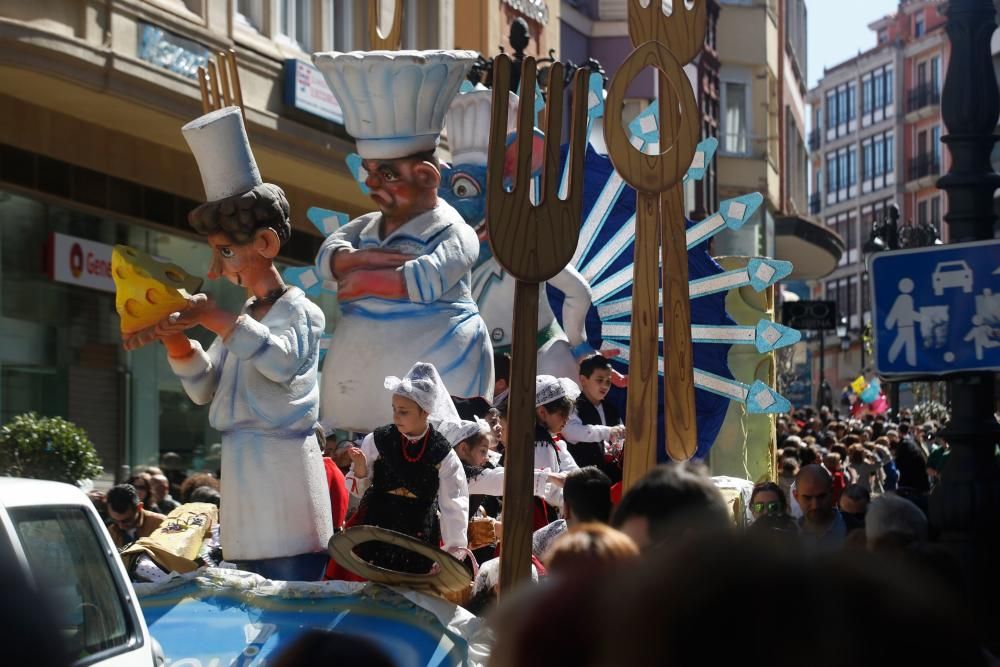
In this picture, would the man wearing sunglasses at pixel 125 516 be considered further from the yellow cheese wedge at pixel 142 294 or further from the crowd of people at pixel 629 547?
the yellow cheese wedge at pixel 142 294

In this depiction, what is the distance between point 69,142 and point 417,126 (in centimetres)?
911

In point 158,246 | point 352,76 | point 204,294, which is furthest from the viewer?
point 158,246

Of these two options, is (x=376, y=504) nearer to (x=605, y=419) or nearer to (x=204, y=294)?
(x=204, y=294)

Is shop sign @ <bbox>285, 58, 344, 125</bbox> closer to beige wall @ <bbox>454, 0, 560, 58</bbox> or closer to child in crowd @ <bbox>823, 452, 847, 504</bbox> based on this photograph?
beige wall @ <bbox>454, 0, 560, 58</bbox>

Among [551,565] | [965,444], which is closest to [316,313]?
[965,444]

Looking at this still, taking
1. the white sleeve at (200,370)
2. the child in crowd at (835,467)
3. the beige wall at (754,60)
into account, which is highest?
the beige wall at (754,60)

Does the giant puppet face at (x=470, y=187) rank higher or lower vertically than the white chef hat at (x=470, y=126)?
lower

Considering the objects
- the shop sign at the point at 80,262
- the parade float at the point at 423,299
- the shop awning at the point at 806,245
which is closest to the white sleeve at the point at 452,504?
the parade float at the point at 423,299

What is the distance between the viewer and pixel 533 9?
2556 centimetres

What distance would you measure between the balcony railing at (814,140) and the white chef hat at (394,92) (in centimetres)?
8421

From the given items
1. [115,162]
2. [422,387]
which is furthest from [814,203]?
[422,387]

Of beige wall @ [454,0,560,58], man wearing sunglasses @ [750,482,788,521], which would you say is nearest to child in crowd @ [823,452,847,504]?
man wearing sunglasses @ [750,482,788,521]

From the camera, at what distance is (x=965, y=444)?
22.2 ft

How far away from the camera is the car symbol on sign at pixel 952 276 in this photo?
22.1 ft
